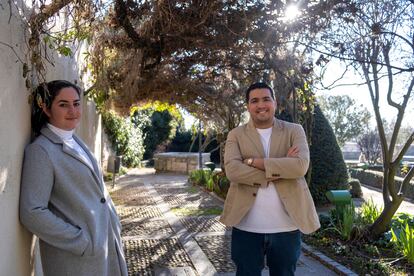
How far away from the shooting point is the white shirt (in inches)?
106

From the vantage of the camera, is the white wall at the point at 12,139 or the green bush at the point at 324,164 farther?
the green bush at the point at 324,164

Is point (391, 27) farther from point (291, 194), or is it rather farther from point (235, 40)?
point (291, 194)

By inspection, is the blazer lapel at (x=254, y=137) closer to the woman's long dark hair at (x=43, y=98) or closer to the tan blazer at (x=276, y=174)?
the tan blazer at (x=276, y=174)

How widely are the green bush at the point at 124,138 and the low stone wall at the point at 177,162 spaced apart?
1306 millimetres

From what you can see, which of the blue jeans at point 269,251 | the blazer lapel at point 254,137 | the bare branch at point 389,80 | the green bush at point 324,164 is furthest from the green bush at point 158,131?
the blue jeans at point 269,251

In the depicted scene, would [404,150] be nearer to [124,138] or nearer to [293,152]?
[293,152]

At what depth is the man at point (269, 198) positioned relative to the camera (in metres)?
2.69

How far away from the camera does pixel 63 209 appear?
214 cm

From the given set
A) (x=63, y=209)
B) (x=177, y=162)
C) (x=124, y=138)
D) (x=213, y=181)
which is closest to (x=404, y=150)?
(x=63, y=209)

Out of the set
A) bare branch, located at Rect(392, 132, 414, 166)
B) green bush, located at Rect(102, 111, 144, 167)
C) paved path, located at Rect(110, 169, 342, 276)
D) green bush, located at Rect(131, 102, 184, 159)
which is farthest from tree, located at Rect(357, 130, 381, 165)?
bare branch, located at Rect(392, 132, 414, 166)

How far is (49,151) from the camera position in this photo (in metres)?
2.12

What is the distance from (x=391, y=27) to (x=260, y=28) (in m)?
2.06

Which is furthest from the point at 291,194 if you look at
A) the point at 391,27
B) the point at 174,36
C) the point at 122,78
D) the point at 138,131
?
the point at 138,131


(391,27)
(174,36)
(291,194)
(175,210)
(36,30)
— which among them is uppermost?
(391,27)
